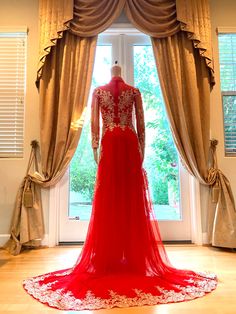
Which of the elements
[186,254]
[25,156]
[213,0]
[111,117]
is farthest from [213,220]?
[213,0]

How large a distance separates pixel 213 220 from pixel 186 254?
467mm

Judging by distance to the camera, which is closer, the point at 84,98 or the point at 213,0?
the point at 84,98

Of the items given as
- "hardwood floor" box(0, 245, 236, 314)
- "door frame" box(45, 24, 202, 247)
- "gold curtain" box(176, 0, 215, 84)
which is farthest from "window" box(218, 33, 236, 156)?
"hardwood floor" box(0, 245, 236, 314)

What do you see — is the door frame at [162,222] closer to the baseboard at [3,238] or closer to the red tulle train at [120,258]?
the baseboard at [3,238]

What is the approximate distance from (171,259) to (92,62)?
1943 millimetres

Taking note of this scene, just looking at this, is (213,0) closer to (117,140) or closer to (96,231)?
(117,140)

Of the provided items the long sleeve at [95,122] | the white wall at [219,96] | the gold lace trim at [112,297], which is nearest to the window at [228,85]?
the white wall at [219,96]

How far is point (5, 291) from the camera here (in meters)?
1.47

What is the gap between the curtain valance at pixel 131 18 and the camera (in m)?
2.49

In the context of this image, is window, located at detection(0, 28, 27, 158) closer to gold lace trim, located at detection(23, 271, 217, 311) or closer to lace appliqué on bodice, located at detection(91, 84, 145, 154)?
lace appliqué on bodice, located at detection(91, 84, 145, 154)

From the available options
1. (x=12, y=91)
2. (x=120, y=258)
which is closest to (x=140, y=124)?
(x=120, y=258)

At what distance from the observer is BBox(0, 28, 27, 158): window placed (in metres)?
2.59

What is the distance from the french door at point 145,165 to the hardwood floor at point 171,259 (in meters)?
0.25

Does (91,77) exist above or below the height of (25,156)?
above
